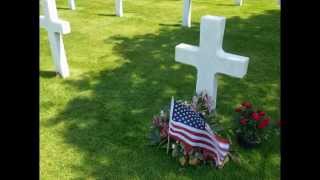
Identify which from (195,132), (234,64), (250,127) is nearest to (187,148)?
(195,132)

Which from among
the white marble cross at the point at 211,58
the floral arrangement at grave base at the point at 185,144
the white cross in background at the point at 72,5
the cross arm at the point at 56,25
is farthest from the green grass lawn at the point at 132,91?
the cross arm at the point at 56,25

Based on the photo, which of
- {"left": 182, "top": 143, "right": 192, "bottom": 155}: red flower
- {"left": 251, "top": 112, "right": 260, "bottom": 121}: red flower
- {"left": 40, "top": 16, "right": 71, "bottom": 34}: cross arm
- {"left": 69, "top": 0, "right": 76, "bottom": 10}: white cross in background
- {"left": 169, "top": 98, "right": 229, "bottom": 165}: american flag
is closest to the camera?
{"left": 169, "top": 98, "right": 229, "bottom": 165}: american flag

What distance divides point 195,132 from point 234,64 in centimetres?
107

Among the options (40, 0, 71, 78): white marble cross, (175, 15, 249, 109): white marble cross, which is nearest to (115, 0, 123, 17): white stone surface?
(40, 0, 71, 78): white marble cross

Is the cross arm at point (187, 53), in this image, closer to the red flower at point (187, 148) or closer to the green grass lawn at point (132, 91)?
the green grass lawn at point (132, 91)

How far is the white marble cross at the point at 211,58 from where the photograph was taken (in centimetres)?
486

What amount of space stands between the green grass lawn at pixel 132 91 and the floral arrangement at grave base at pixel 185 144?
0.34ft

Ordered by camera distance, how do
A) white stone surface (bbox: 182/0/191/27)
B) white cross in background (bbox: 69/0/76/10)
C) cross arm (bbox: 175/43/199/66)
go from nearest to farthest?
cross arm (bbox: 175/43/199/66) < white stone surface (bbox: 182/0/191/27) < white cross in background (bbox: 69/0/76/10)

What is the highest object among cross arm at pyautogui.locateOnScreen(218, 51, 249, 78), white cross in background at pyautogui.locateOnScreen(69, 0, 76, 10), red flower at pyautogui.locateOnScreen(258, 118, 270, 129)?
cross arm at pyautogui.locateOnScreen(218, 51, 249, 78)

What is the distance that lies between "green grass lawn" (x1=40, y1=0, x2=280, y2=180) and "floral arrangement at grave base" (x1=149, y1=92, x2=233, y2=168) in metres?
0.10

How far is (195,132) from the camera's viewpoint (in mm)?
4457

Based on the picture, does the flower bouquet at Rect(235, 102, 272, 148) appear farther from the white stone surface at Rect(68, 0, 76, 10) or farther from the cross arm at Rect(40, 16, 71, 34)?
the white stone surface at Rect(68, 0, 76, 10)

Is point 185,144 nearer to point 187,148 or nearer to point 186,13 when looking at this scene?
point 187,148

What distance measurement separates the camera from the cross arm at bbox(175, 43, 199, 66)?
530 centimetres
